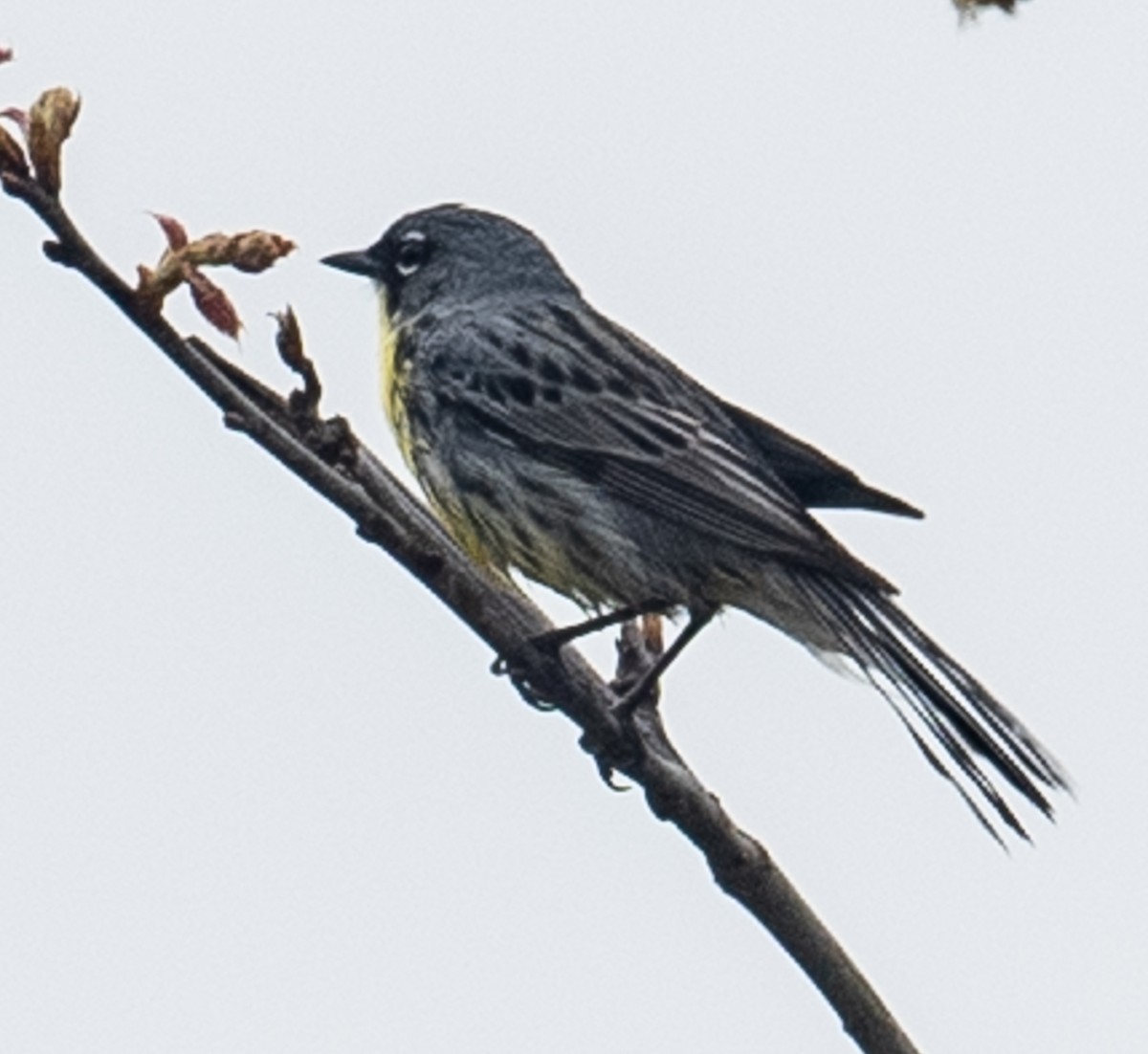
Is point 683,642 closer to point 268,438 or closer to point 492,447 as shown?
point 492,447

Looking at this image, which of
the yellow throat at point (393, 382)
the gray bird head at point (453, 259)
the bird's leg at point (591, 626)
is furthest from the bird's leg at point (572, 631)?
the gray bird head at point (453, 259)

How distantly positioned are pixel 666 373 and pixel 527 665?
3554mm

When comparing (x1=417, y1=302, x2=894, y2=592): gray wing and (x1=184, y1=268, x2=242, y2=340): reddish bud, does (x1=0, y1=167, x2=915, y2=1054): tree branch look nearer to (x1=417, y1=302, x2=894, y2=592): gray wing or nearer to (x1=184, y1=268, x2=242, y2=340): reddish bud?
(x1=184, y1=268, x2=242, y2=340): reddish bud

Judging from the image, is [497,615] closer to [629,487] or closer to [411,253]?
[629,487]

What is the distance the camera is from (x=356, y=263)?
11.1m

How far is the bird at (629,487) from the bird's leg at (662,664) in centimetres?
2

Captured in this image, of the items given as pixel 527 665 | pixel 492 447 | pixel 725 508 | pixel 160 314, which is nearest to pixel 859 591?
pixel 725 508

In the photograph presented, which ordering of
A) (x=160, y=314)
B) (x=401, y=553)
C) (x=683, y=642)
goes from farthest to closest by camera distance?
(x=683, y=642), (x=401, y=553), (x=160, y=314)

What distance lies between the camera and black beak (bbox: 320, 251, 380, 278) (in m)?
11.1

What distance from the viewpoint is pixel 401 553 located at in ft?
20.5

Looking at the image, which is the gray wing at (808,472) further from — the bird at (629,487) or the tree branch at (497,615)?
the tree branch at (497,615)

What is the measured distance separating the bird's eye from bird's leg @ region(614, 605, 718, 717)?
2446mm

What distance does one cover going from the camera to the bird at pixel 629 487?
8.72 metres

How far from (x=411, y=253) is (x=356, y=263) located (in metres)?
0.23
